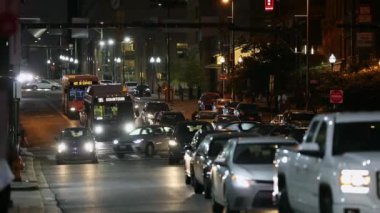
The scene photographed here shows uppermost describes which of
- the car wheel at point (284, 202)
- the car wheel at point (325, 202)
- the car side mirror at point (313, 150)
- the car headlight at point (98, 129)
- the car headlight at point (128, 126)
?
the car side mirror at point (313, 150)

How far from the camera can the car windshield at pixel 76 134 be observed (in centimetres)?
3731

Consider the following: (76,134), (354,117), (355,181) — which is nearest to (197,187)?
(354,117)

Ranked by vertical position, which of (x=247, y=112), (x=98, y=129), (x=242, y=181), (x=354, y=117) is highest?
(x=354, y=117)

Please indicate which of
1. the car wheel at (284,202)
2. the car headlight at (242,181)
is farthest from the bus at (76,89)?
the car wheel at (284,202)

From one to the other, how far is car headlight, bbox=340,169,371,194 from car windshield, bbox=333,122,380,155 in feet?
2.26

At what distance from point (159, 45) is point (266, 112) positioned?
6308 cm

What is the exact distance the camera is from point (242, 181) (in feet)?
50.7

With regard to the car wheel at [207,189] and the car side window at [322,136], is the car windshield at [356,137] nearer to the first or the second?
the car side window at [322,136]

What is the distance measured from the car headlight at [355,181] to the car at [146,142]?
29.8 metres

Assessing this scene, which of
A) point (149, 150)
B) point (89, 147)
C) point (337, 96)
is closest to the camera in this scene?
point (89, 147)

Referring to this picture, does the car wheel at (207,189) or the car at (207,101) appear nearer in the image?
the car wheel at (207,189)

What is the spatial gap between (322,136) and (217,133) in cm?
1038

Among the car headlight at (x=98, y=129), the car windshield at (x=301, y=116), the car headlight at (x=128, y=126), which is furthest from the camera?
the car headlight at (x=98, y=129)

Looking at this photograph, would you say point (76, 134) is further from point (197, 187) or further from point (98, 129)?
point (197, 187)
